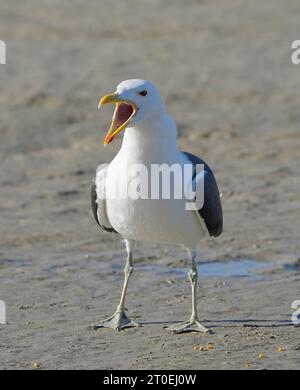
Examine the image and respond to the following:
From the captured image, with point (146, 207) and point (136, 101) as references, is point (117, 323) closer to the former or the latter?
point (146, 207)

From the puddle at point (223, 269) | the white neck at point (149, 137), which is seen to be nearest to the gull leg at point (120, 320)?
the white neck at point (149, 137)

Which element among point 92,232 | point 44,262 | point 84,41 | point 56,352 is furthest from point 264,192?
point 84,41

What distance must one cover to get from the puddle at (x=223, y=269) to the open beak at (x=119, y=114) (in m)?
2.09

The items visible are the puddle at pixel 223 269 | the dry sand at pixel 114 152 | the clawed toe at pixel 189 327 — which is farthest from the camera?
the puddle at pixel 223 269

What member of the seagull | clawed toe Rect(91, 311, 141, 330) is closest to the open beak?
the seagull

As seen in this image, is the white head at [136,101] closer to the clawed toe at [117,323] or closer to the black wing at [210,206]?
the black wing at [210,206]

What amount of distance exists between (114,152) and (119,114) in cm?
545

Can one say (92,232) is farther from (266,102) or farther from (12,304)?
(266,102)

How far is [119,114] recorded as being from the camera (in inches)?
297

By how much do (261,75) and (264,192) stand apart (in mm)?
4690

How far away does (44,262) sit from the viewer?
956 cm

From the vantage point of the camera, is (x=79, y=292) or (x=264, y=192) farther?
(x=264, y=192)

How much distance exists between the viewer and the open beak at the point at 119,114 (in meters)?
7.37

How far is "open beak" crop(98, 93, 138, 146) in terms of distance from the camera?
24.2 ft
